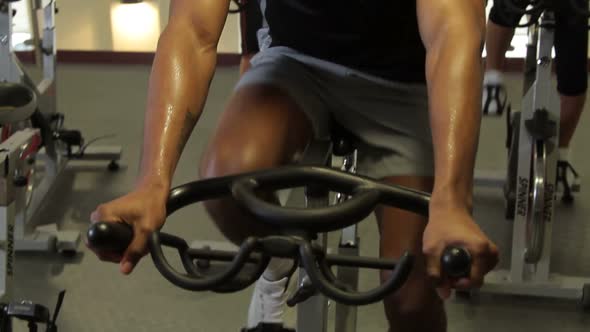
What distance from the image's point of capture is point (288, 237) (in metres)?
0.91

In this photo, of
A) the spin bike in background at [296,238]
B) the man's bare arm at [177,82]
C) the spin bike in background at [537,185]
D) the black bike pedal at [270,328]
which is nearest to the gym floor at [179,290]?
the spin bike in background at [537,185]

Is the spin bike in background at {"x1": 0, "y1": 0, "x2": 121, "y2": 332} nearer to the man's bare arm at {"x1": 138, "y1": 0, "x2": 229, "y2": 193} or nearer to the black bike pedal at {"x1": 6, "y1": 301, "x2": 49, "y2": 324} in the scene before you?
the black bike pedal at {"x1": 6, "y1": 301, "x2": 49, "y2": 324}

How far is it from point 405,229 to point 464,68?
35 cm

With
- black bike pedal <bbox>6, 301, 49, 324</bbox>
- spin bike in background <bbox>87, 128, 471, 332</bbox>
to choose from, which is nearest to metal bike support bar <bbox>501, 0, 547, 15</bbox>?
spin bike in background <bbox>87, 128, 471, 332</bbox>

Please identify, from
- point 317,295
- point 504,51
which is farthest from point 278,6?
point 504,51

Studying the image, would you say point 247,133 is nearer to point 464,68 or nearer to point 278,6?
point 278,6

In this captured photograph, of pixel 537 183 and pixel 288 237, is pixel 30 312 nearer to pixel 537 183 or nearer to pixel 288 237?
pixel 288 237

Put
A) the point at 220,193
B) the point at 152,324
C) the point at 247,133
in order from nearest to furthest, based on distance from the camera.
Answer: the point at 220,193 < the point at 247,133 < the point at 152,324

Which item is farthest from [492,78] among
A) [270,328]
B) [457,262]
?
[457,262]

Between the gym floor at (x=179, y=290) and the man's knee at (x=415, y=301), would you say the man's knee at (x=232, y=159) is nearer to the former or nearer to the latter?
the man's knee at (x=415, y=301)

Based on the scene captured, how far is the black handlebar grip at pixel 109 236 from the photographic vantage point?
0.93 m

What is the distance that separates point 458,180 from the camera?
40.9 inches

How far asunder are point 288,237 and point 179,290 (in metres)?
1.68

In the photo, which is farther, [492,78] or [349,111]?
[492,78]
